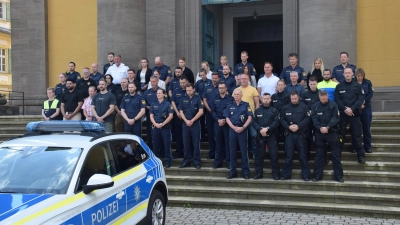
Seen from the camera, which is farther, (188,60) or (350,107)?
(188,60)

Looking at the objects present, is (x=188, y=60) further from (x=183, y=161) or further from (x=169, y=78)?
(x=183, y=161)

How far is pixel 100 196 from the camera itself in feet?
16.5

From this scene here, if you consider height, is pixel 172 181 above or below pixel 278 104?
below

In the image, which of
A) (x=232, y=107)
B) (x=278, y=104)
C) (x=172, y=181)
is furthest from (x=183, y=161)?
(x=278, y=104)

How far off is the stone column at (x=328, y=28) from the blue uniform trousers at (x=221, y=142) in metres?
4.76

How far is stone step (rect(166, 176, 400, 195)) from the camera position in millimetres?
8469

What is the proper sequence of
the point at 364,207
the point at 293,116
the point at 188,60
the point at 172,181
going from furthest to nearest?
the point at 188,60
the point at 172,181
the point at 293,116
the point at 364,207

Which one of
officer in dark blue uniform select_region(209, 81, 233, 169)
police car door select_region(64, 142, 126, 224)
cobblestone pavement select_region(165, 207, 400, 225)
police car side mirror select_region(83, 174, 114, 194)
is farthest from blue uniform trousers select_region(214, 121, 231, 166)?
police car side mirror select_region(83, 174, 114, 194)

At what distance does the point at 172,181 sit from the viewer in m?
9.65

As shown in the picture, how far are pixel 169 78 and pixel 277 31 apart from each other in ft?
26.9

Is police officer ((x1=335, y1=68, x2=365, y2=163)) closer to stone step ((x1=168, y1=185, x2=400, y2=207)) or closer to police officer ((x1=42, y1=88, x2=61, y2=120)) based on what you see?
stone step ((x1=168, y1=185, x2=400, y2=207))

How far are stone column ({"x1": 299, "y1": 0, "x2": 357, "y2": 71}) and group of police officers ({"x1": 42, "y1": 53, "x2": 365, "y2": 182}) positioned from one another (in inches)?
106

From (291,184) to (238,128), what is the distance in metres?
1.53

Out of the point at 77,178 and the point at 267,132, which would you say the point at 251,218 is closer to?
the point at 267,132
